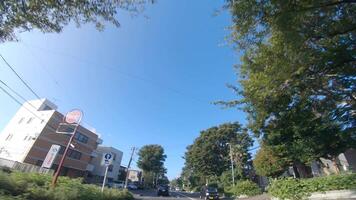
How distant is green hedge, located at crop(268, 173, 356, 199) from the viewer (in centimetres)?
1262

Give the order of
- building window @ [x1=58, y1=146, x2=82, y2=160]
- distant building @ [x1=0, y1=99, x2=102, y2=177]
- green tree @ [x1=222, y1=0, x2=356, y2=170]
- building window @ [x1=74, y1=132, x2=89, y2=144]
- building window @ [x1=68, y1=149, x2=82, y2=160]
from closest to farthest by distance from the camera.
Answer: green tree @ [x1=222, y1=0, x2=356, y2=170] < distant building @ [x1=0, y1=99, x2=102, y2=177] < building window @ [x1=58, y1=146, x2=82, y2=160] < building window @ [x1=68, y1=149, x2=82, y2=160] < building window @ [x1=74, y1=132, x2=89, y2=144]

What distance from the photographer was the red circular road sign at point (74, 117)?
1388cm

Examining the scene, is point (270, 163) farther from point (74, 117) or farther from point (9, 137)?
point (9, 137)

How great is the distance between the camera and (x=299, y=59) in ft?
24.9

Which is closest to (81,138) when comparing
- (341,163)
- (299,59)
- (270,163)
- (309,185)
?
(270,163)

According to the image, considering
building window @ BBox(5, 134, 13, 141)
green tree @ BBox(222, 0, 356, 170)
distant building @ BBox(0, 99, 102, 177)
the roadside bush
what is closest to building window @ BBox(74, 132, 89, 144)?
distant building @ BBox(0, 99, 102, 177)

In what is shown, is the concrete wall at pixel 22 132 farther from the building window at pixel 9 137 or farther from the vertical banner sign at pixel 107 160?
the vertical banner sign at pixel 107 160

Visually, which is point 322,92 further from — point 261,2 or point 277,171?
point 277,171

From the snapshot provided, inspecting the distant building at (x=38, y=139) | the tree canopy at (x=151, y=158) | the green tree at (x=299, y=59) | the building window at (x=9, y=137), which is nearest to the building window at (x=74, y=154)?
the distant building at (x=38, y=139)

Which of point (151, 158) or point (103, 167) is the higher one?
point (151, 158)

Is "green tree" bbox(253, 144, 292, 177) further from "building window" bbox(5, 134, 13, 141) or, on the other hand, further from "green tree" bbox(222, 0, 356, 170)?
"building window" bbox(5, 134, 13, 141)

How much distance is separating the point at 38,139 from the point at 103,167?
20.9 m

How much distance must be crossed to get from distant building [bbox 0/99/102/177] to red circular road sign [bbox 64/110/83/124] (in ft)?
71.6

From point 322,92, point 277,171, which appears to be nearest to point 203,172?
point 277,171
